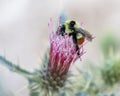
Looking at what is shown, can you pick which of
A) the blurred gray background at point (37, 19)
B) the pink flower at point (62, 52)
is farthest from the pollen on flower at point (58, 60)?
the blurred gray background at point (37, 19)

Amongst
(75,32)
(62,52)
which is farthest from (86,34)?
(62,52)

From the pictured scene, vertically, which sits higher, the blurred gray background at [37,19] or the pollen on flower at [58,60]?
the pollen on flower at [58,60]

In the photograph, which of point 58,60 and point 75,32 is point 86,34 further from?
point 58,60

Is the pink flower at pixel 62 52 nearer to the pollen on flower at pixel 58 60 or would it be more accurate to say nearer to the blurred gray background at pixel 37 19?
the pollen on flower at pixel 58 60

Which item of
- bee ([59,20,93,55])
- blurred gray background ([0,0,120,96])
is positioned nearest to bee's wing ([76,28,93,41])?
bee ([59,20,93,55])

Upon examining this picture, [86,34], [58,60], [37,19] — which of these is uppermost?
[86,34]

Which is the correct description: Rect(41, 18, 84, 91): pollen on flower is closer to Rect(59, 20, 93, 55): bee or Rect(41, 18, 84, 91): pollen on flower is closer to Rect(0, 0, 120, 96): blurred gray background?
Rect(59, 20, 93, 55): bee

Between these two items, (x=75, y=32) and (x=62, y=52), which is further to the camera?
(x=75, y=32)

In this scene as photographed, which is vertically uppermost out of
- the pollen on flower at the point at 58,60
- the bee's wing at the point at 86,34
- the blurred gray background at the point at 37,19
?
the bee's wing at the point at 86,34
